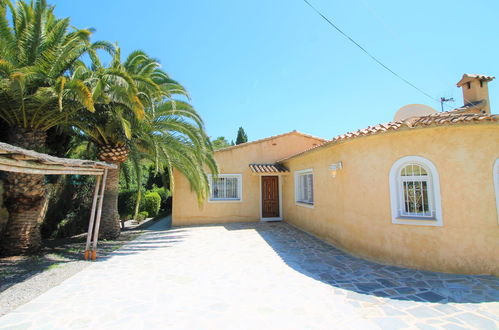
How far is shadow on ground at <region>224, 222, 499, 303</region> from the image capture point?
5633 millimetres

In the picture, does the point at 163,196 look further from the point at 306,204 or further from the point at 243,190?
the point at 306,204

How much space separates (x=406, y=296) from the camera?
18.4ft

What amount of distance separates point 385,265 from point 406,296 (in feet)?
7.16

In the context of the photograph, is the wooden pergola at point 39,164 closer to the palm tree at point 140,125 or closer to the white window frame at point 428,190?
the palm tree at point 140,125

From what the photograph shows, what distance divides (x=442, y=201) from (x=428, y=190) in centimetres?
48

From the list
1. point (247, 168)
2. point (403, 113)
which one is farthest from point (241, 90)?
point (403, 113)

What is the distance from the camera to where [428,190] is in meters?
7.36

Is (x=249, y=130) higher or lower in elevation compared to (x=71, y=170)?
higher

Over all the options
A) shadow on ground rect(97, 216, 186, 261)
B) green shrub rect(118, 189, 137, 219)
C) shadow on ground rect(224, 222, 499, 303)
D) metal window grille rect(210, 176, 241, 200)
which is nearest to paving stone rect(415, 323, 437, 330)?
shadow on ground rect(224, 222, 499, 303)

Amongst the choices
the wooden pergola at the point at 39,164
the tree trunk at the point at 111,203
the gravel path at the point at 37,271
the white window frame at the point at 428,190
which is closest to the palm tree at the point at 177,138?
the tree trunk at the point at 111,203

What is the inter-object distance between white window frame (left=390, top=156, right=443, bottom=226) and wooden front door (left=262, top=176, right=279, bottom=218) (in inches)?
395

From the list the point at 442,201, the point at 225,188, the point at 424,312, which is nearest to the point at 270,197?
the point at 225,188

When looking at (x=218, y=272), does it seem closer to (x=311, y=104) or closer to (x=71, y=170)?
(x=71, y=170)

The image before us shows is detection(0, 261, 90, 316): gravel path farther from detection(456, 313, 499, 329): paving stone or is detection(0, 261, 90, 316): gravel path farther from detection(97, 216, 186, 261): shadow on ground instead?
detection(456, 313, 499, 329): paving stone
